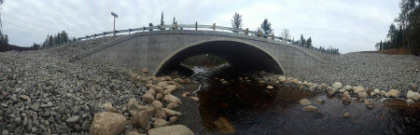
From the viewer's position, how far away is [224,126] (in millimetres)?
7062

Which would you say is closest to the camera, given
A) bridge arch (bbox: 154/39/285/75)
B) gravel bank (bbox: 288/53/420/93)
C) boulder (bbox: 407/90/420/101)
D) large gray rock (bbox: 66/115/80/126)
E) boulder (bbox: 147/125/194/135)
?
large gray rock (bbox: 66/115/80/126)

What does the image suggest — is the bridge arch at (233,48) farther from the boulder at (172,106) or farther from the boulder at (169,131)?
the boulder at (169,131)

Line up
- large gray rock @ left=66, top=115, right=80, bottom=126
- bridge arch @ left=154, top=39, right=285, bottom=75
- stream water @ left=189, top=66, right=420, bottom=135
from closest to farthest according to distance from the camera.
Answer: large gray rock @ left=66, top=115, right=80, bottom=126 → stream water @ left=189, top=66, right=420, bottom=135 → bridge arch @ left=154, top=39, right=285, bottom=75

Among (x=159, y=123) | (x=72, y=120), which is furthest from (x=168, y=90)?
(x=72, y=120)

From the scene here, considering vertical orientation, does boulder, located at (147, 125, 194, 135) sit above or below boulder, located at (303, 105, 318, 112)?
above

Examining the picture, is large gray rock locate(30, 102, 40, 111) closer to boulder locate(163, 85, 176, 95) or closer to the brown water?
the brown water

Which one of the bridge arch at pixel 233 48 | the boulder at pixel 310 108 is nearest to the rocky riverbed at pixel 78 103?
the boulder at pixel 310 108

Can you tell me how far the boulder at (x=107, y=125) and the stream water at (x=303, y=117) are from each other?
9.66ft

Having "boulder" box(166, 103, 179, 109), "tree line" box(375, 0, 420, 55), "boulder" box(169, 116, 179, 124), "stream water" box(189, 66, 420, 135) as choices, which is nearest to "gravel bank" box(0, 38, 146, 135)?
"boulder" box(169, 116, 179, 124)

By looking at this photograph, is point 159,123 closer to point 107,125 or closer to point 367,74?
point 107,125

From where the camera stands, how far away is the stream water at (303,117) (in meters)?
6.79

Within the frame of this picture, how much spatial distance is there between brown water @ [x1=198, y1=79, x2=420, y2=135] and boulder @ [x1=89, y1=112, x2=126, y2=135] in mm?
2931

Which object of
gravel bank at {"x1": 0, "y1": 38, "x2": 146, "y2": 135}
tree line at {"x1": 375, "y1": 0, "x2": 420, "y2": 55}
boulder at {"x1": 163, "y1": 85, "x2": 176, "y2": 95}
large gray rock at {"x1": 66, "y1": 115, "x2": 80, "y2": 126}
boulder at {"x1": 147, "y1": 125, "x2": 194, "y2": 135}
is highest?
tree line at {"x1": 375, "y1": 0, "x2": 420, "y2": 55}

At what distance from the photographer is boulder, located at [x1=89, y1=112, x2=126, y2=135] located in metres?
5.07
